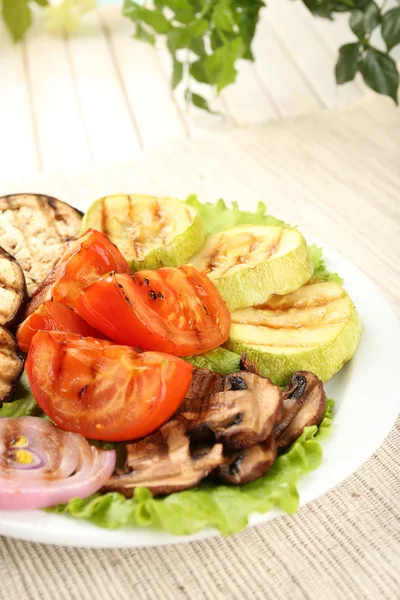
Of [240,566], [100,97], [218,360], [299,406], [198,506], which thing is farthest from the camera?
[100,97]

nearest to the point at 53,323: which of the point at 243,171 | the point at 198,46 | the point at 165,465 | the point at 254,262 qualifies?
the point at 165,465

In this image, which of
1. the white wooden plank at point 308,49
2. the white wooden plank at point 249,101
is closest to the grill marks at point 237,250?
the white wooden plank at point 249,101

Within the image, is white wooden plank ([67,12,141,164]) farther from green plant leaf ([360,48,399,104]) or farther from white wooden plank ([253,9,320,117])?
green plant leaf ([360,48,399,104])

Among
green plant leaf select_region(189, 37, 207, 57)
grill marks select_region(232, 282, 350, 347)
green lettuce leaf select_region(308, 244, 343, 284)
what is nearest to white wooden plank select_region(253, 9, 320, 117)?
green plant leaf select_region(189, 37, 207, 57)

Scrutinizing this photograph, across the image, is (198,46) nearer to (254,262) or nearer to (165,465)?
(254,262)

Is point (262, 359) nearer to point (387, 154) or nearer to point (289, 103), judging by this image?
point (387, 154)

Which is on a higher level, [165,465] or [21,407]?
[165,465]
